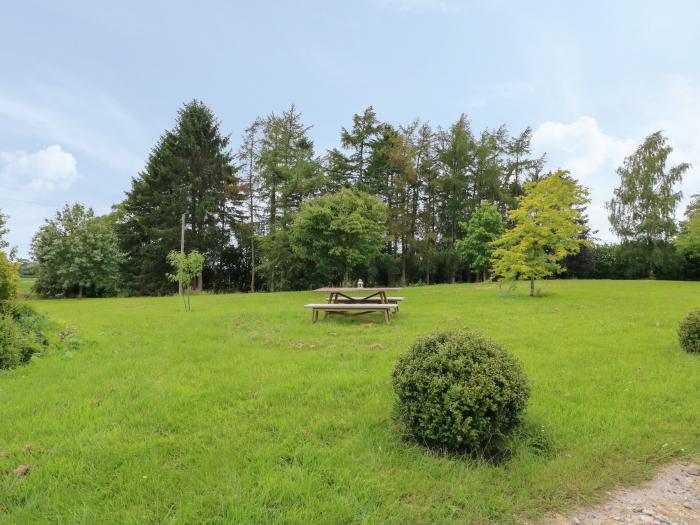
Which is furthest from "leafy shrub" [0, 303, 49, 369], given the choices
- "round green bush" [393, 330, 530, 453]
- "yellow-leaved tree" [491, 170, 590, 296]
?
"yellow-leaved tree" [491, 170, 590, 296]

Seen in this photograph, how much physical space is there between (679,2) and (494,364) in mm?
11324

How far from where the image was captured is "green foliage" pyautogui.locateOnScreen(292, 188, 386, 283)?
18.3 m

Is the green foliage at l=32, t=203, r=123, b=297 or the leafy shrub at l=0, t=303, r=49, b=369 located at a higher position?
the green foliage at l=32, t=203, r=123, b=297

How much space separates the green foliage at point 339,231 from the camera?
18.3 metres

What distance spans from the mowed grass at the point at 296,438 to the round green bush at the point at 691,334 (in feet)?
0.70

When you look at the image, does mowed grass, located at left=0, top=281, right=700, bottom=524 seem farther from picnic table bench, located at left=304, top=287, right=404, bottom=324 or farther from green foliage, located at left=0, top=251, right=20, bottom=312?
picnic table bench, located at left=304, top=287, right=404, bottom=324

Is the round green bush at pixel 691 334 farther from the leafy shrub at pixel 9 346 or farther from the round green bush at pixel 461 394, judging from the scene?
the leafy shrub at pixel 9 346

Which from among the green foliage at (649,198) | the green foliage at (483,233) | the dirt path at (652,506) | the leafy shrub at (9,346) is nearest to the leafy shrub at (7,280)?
the leafy shrub at (9,346)

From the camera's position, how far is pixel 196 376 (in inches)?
179

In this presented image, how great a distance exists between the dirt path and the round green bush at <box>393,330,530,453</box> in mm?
691

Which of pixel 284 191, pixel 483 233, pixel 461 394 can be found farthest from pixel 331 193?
pixel 461 394

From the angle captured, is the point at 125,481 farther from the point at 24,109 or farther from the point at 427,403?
the point at 24,109

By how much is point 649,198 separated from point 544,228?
22.3 meters

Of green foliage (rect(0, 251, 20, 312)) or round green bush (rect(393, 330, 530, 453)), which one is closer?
round green bush (rect(393, 330, 530, 453))
